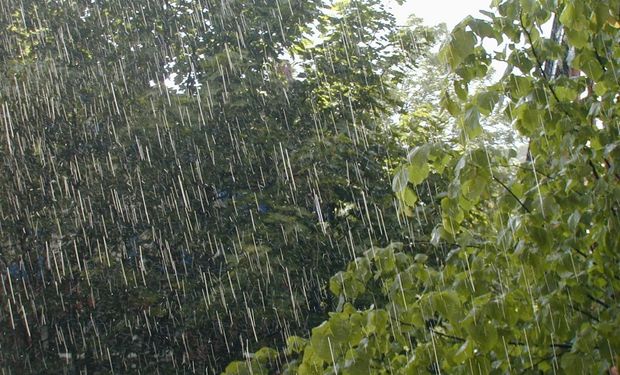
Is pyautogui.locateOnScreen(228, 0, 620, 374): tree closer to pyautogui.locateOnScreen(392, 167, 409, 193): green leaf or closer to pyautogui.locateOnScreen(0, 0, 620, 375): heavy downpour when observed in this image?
pyautogui.locateOnScreen(392, 167, 409, 193): green leaf

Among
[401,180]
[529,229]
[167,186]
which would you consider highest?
[401,180]

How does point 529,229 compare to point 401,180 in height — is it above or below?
below

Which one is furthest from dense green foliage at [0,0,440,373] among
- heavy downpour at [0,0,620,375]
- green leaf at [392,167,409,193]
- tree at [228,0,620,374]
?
green leaf at [392,167,409,193]

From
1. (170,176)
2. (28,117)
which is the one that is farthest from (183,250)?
(28,117)

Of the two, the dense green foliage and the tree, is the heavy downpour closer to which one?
the dense green foliage

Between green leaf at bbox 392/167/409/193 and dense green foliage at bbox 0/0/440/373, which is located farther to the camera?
dense green foliage at bbox 0/0/440/373

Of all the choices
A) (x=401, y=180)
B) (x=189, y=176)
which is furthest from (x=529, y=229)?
(x=189, y=176)

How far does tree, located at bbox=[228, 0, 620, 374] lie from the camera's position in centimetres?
224

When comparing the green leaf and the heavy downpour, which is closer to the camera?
the green leaf

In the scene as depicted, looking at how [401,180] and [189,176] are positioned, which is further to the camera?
[189,176]

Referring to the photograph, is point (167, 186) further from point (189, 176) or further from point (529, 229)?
point (529, 229)

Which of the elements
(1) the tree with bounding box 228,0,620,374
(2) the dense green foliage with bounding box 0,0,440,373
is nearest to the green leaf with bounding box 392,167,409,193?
(1) the tree with bounding box 228,0,620,374

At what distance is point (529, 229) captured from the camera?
2.36 meters

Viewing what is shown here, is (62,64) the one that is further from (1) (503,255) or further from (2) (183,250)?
(1) (503,255)
